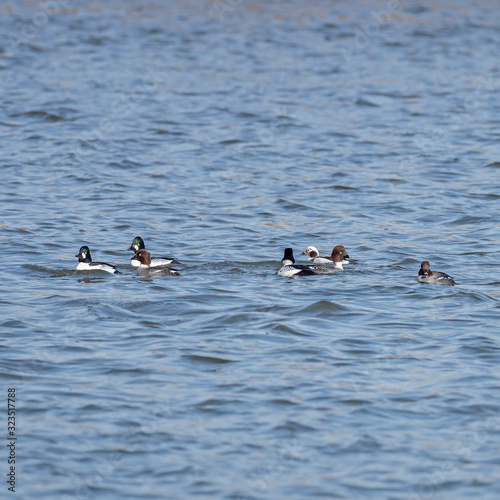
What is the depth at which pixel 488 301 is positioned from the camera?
1535cm

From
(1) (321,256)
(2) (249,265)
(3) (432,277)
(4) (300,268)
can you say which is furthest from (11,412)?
(1) (321,256)

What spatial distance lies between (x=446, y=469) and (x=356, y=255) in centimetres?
899

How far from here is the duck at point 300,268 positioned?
54.9 feet

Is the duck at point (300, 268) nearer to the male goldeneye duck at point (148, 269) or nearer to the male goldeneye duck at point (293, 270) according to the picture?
the male goldeneye duck at point (293, 270)

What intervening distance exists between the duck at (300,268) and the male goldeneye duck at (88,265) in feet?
9.62

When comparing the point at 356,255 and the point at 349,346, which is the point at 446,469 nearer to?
the point at 349,346

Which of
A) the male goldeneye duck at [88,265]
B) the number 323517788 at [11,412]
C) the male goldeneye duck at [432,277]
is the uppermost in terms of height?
the male goldeneye duck at [88,265]

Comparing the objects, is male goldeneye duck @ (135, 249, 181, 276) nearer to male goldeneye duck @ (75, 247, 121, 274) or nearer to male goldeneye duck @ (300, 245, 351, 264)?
male goldeneye duck @ (75, 247, 121, 274)

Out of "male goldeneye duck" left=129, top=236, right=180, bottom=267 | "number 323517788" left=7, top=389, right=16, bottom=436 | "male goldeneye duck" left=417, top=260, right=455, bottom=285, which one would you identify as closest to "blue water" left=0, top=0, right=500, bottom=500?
"number 323517788" left=7, top=389, right=16, bottom=436

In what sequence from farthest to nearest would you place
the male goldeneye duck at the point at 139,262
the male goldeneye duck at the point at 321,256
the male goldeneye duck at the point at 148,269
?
the male goldeneye duck at the point at 321,256
the male goldeneye duck at the point at 139,262
the male goldeneye duck at the point at 148,269

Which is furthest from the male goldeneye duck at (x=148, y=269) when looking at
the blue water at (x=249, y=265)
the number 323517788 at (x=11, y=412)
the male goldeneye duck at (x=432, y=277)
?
the number 323517788 at (x=11, y=412)

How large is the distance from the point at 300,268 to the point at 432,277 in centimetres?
229

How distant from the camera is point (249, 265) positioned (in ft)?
57.9

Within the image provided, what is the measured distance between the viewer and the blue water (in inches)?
394
